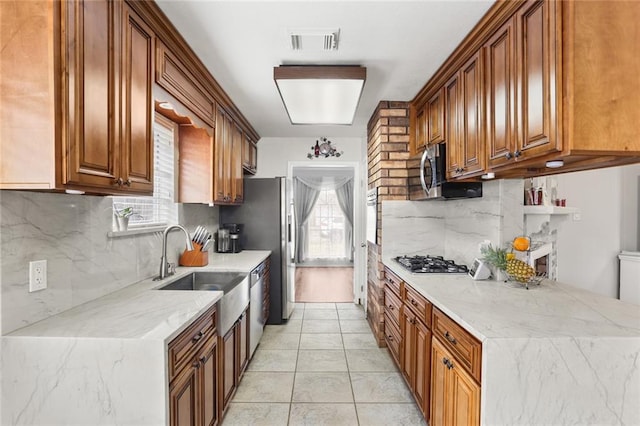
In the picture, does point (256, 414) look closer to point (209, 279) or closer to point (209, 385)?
point (209, 385)

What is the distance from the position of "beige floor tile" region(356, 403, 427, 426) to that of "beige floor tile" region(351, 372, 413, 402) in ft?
0.26

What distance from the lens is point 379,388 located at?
8.41ft

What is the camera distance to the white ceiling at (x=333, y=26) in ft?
5.64

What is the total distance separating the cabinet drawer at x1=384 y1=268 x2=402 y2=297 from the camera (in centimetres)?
267

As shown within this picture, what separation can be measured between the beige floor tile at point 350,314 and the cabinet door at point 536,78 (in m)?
3.22

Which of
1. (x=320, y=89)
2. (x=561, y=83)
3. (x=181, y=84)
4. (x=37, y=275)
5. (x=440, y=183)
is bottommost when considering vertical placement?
(x=37, y=275)

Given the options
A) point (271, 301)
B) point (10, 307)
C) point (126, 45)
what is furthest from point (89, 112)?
point (271, 301)

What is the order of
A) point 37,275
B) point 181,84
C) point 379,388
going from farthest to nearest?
1. point 379,388
2. point 181,84
3. point 37,275

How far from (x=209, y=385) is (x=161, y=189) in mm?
1601

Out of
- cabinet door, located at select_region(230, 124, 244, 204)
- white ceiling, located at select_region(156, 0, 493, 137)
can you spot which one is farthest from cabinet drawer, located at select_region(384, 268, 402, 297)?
cabinet door, located at select_region(230, 124, 244, 204)

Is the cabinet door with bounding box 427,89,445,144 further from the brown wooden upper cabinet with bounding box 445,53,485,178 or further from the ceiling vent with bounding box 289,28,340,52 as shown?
the ceiling vent with bounding box 289,28,340,52

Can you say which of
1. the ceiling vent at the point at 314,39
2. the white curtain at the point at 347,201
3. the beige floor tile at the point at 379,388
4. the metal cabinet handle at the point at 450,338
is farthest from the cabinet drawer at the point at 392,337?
the white curtain at the point at 347,201

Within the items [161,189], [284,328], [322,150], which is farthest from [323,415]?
[322,150]

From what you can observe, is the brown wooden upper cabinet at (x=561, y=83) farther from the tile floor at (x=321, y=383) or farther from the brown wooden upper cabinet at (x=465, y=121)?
the tile floor at (x=321, y=383)
